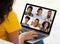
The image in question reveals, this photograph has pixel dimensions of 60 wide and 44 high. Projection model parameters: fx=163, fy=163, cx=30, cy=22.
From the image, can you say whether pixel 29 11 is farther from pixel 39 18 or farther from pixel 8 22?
pixel 8 22

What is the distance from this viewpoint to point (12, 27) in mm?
738

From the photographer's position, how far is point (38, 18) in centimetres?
120

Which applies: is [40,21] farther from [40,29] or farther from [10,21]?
[10,21]

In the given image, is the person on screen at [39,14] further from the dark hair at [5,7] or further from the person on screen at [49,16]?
the dark hair at [5,7]

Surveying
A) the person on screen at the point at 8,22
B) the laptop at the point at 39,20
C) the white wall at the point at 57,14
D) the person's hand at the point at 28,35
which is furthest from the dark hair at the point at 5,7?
the white wall at the point at 57,14

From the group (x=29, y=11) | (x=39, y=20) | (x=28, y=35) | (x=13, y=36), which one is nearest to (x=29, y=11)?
(x=29, y=11)

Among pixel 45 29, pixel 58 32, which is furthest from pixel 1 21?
pixel 58 32

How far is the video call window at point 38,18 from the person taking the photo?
1147 millimetres

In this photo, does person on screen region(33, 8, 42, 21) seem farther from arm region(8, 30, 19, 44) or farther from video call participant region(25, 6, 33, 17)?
arm region(8, 30, 19, 44)

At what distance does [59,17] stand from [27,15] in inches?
33.1

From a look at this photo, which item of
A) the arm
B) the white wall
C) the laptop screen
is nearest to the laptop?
the laptop screen

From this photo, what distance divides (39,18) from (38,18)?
1cm

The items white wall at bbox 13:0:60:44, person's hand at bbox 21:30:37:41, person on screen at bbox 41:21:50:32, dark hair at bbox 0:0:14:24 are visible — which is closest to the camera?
dark hair at bbox 0:0:14:24

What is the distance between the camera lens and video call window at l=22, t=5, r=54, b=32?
1.15 m
